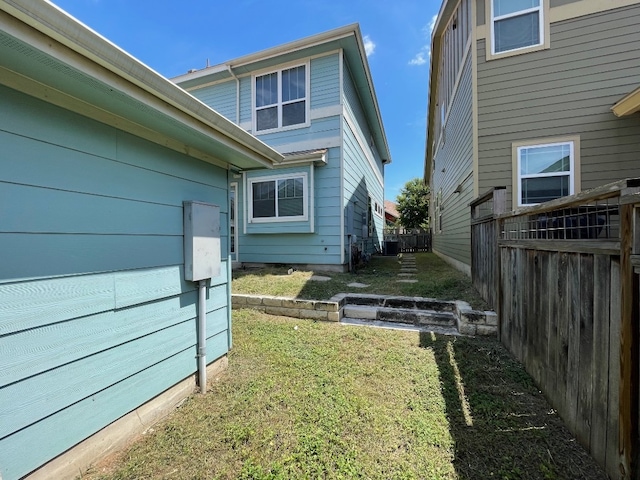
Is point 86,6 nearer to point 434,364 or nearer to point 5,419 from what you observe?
point 5,419

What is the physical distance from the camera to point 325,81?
23.3 feet

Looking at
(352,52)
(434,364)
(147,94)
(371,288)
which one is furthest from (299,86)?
(434,364)

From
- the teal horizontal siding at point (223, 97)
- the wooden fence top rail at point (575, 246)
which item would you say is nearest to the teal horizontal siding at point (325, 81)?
the teal horizontal siding at point (223, 97)

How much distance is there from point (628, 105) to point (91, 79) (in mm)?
7282

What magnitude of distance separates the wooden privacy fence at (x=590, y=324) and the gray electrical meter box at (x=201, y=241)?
9.23 ft

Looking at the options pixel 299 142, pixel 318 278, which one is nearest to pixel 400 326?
pixel 318 278

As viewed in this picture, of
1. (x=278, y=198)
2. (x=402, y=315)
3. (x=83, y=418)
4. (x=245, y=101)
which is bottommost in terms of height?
(x=402, y=315)

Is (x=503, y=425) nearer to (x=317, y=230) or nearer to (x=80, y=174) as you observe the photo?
(x=80, y=174)

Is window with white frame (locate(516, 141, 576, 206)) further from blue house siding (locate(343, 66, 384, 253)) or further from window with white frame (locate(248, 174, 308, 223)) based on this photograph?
window with white frame (locate(248, 174, 308, 223))

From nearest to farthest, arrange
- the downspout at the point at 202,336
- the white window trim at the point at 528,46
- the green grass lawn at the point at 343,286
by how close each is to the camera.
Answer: the downspout at the point at 202,336 < the green grass lawn at the point at 343,286 < the white window trim at the point at 528,46

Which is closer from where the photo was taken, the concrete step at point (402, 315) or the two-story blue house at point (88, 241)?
the two-story blue house at point (88, 241)

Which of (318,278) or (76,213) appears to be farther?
(318,278)

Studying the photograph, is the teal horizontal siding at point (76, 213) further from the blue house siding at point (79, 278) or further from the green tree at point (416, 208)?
the green tree at point (416, 208)

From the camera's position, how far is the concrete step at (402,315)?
3924 mm
